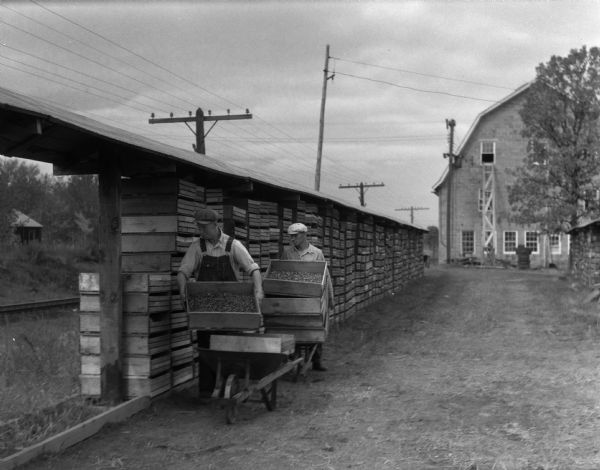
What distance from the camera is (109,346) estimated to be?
23.0 ft

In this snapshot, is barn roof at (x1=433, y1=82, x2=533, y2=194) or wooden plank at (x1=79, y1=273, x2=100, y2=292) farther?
barn roof at (x1=433, y1=82, x2=533, y2=194)

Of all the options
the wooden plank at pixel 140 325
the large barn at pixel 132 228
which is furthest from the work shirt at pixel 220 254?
the wooden plank at pixel 140 325

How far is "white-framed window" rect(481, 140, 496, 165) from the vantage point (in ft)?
141

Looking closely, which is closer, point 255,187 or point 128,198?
point 128,198

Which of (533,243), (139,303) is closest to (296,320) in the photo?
(139,303)

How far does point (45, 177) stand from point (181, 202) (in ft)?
216

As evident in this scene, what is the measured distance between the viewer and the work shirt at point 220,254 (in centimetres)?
703

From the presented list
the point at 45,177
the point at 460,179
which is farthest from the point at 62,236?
the point at 460,179

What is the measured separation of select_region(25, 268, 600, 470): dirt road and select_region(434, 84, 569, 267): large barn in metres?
30.8

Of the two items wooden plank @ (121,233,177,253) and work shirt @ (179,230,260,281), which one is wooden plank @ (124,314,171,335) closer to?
work shirt @ (179,230,260,281)

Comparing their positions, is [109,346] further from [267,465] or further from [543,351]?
[543,351]

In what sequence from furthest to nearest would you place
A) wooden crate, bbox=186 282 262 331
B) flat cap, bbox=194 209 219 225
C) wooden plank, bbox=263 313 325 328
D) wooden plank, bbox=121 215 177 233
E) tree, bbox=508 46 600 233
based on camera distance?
tree, bbox=508 46 600 233 < wooden plank, bbox=263 313 325 328 < wooden plank, bbox=121 215 177 233 < flat cap, bbox=194 209 219 225 < wooden crate, bbox=186 282 262 331

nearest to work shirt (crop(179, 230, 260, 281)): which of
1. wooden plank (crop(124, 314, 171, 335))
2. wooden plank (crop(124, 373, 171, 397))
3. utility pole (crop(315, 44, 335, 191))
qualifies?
wooden plank (crop(124, 314, 171, 335))

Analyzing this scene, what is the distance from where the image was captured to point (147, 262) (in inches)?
314
